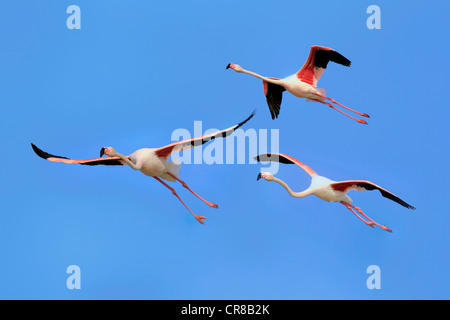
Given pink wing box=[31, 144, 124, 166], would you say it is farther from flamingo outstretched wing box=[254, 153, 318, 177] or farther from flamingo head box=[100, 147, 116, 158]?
flamingo outstretched wing box=[254, 153, 318, 177]

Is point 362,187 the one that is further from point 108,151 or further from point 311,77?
point 108,151

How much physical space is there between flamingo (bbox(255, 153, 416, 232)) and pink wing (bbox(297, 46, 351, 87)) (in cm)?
167

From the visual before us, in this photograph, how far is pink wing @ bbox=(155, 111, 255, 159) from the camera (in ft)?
49.7

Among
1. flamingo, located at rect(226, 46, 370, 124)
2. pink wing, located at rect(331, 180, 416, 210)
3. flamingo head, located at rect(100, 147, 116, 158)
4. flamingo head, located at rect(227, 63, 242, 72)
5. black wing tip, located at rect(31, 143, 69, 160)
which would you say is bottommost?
pink wing, located at rect(331, 180, 416, 210)

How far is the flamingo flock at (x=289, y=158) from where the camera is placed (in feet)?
51.0

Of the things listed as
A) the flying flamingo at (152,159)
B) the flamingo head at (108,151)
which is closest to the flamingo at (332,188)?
the flying flamingo at (152,159)

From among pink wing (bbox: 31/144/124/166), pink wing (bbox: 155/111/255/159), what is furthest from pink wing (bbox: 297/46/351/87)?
pink wing (bbox: 31/144/124/166)

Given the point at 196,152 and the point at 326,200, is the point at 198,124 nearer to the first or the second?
the point at 196,152

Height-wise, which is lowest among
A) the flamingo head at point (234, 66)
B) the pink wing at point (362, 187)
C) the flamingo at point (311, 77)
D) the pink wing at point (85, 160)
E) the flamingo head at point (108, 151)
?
the pink wing at point (362, 187)

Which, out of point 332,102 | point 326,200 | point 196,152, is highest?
point 332,102

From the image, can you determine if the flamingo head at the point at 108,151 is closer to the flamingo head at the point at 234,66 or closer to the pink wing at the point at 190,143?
the pink wing at the point at 190,143

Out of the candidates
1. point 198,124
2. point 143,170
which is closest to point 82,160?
point 143,170

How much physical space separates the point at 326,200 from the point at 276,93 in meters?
2.85

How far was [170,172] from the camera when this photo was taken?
16625mm
